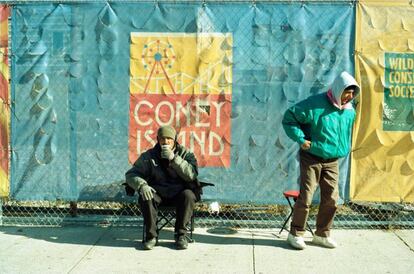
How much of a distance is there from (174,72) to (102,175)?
1435 mm

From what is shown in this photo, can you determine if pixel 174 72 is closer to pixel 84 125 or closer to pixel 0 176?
pixel 84 125

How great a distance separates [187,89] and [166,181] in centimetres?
109

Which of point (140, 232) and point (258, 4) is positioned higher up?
point (258, 4)

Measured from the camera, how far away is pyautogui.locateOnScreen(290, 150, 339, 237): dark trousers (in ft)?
18.1

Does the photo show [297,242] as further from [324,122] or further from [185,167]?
[185,167]

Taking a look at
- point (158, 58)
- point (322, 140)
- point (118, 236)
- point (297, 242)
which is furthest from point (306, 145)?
point (118, 236)

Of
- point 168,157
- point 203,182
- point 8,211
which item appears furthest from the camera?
point 8,211

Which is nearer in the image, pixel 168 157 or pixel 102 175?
pixel 168 157

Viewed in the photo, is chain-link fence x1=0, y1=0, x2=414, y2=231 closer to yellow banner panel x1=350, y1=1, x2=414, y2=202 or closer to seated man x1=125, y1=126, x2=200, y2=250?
yellow banner panel x1=350, y1=1, x2=414, y2=202

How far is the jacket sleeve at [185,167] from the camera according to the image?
5.57 meters

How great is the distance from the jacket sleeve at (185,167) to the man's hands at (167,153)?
0.05 m

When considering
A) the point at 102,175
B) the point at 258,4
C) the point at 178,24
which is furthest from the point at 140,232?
the point at 258,4

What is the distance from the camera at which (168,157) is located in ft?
18.2

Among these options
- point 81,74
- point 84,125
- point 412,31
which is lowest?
point 84,125
